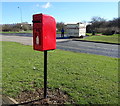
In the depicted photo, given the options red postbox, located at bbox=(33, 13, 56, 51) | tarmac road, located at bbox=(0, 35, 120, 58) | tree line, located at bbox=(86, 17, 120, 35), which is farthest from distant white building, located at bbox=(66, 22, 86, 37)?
red postbox, located at bbox=(33, 13, 56, 51)

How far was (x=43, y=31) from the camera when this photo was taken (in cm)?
270

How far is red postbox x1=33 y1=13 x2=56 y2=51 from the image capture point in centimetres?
269

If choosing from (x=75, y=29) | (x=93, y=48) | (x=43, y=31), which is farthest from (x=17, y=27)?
(x=43, y=31)

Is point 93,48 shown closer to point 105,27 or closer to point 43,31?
point 43,31

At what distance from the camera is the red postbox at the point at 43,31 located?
2.69 metres

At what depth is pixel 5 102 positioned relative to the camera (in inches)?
111

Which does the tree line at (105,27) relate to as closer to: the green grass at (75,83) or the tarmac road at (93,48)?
the tarmac road at (93,48)

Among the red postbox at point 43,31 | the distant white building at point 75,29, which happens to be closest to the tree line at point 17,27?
the distant white building at point 75,29

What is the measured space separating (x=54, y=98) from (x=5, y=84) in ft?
5.03

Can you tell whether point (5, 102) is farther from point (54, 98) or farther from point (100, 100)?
point (100, 100)

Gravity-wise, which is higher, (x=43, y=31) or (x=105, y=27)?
(x=105, y=27)

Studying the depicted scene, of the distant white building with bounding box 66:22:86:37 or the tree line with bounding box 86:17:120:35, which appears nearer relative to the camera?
the distant white building with bounding box 66:22:86:37

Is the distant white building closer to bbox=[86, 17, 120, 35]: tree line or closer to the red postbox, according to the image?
bbox=[86, 17, 120, 35]: tree line

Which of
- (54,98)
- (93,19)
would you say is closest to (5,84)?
(54,98)
